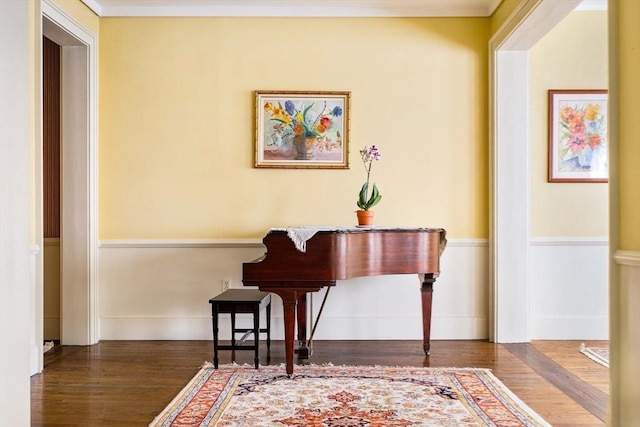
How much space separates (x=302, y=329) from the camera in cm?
387

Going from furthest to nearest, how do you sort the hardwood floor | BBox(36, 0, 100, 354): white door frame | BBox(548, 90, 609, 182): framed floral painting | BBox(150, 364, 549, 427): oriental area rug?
BBox(548, 90, 609, 182): framed floral painting < BBox(36, 0, 100, 354): white door frame < the hardwood floor < BBox(150, 364, 549, 427): oriental area rug

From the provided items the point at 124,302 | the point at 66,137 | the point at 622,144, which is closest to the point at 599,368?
the point at 622,144

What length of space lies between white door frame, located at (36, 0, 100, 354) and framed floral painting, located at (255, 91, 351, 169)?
134cm

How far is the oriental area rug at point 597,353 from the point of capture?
3654mm

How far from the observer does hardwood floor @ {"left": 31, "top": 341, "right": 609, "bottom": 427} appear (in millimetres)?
2707

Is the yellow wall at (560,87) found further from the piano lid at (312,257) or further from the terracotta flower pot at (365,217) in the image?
the piano lid at (312,257)

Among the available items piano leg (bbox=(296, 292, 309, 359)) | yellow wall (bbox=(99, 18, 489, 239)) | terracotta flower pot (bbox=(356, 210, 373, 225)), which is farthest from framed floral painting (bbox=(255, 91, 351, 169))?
piano leg (bbox=(296, 292, 309, 359))

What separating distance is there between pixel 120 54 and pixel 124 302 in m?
2.04

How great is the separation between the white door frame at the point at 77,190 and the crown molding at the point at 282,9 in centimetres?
41

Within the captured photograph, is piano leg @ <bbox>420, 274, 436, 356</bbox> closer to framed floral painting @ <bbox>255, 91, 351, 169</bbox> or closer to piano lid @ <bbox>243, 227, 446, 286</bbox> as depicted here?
piano lid @ <bbox>243, 227, 446, 286</bbox>

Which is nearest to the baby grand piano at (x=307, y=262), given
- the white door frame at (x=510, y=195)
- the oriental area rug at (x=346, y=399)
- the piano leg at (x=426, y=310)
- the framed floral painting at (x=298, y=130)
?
the oriental area rug at (x=346, y=399)

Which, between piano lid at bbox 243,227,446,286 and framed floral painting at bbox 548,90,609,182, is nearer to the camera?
piano lid at bbox 243,227,446,286

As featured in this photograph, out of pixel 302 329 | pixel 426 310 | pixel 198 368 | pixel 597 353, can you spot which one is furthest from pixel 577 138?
pixel 198 368

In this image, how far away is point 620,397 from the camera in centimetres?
230
